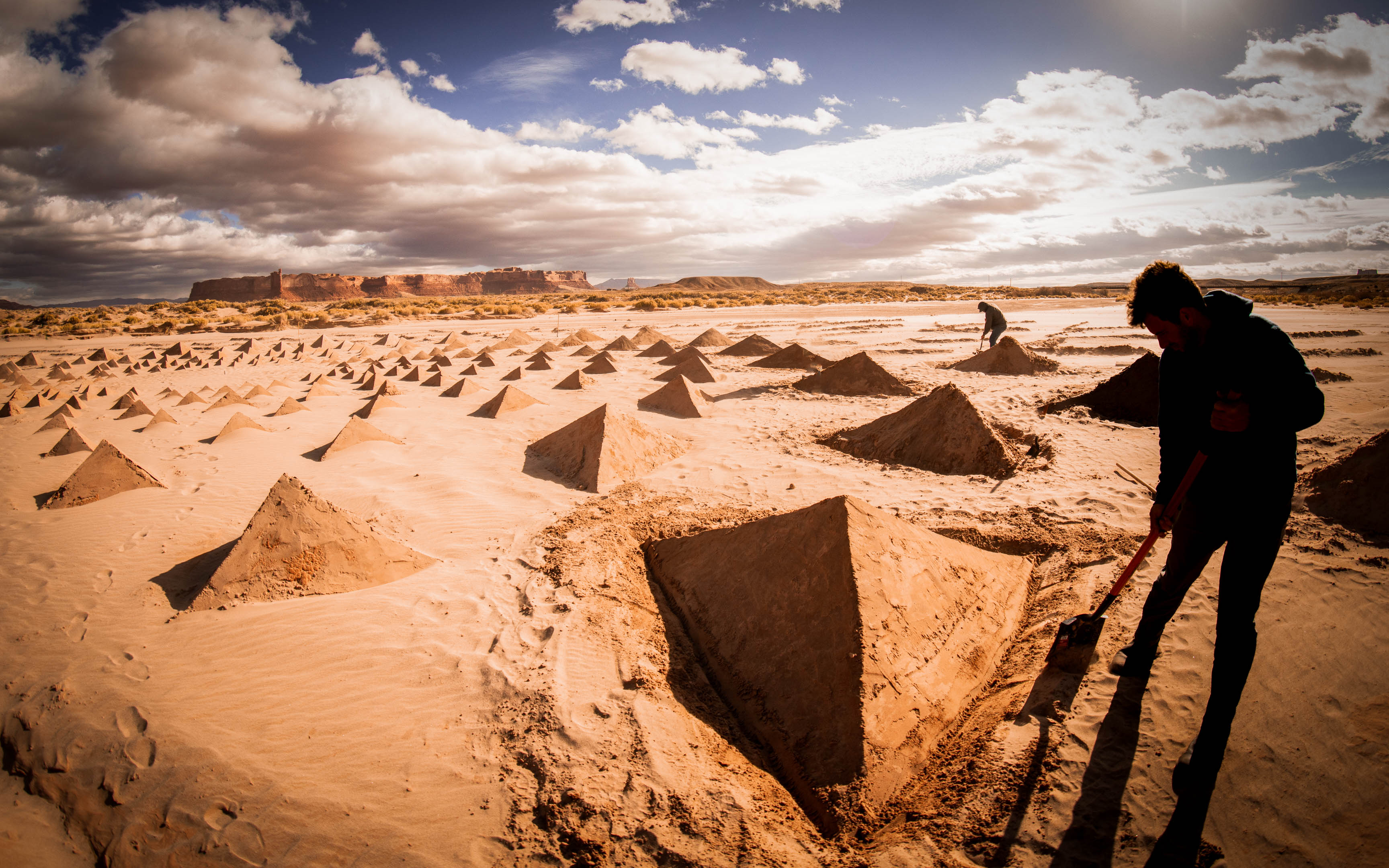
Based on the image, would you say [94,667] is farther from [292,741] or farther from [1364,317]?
[1364,317]

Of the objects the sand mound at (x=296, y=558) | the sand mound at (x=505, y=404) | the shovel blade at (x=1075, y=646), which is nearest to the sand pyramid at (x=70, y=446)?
the sand mound at (x=505, y=404)

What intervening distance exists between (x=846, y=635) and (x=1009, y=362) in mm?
12309

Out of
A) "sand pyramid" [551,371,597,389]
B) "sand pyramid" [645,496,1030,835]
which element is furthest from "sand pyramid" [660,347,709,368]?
"sand pyramid" [645,496,1030,835]

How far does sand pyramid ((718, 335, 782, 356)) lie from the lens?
16.8 metres

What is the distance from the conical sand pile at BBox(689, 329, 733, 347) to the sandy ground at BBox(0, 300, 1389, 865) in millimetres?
12381

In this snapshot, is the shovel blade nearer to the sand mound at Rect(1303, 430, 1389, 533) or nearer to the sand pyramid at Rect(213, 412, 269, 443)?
the sand mound at Rect(1303, 430, 1389, 533)

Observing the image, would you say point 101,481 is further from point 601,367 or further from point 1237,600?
point 1237,600

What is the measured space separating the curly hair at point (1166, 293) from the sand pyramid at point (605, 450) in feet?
17.3

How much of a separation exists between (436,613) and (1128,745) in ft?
14.2

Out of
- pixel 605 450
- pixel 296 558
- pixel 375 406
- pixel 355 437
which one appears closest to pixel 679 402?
pixel 605 450

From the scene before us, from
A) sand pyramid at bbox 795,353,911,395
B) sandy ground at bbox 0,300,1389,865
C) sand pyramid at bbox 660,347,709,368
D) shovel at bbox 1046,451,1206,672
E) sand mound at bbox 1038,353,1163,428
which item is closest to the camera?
sandy ground at bbox 0,300,1389,865

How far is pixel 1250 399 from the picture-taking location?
2.28 m

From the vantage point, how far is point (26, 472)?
8055 mm

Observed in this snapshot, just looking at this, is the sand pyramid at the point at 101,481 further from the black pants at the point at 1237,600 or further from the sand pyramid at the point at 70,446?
the black pants at the point at 1237,600
